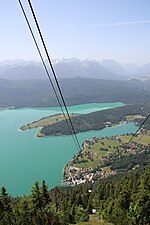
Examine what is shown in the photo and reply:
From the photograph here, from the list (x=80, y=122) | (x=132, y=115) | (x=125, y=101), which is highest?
(x=80, y=122)

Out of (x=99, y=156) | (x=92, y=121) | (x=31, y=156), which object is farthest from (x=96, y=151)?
(x=92, y=121)

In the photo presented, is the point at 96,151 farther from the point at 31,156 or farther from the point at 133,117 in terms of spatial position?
the point at 133,117

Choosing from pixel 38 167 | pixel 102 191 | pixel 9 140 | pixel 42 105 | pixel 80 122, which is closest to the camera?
pixel 102 191

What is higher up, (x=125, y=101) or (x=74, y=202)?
(x=74, y=202)

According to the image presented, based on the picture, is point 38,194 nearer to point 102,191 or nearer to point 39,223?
point 39,223

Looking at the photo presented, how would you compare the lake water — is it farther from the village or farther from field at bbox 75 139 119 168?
field at bbox 75 139 119 168

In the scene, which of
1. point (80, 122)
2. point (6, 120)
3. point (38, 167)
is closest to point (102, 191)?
point (38, 167)

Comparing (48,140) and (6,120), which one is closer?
(48,140)
